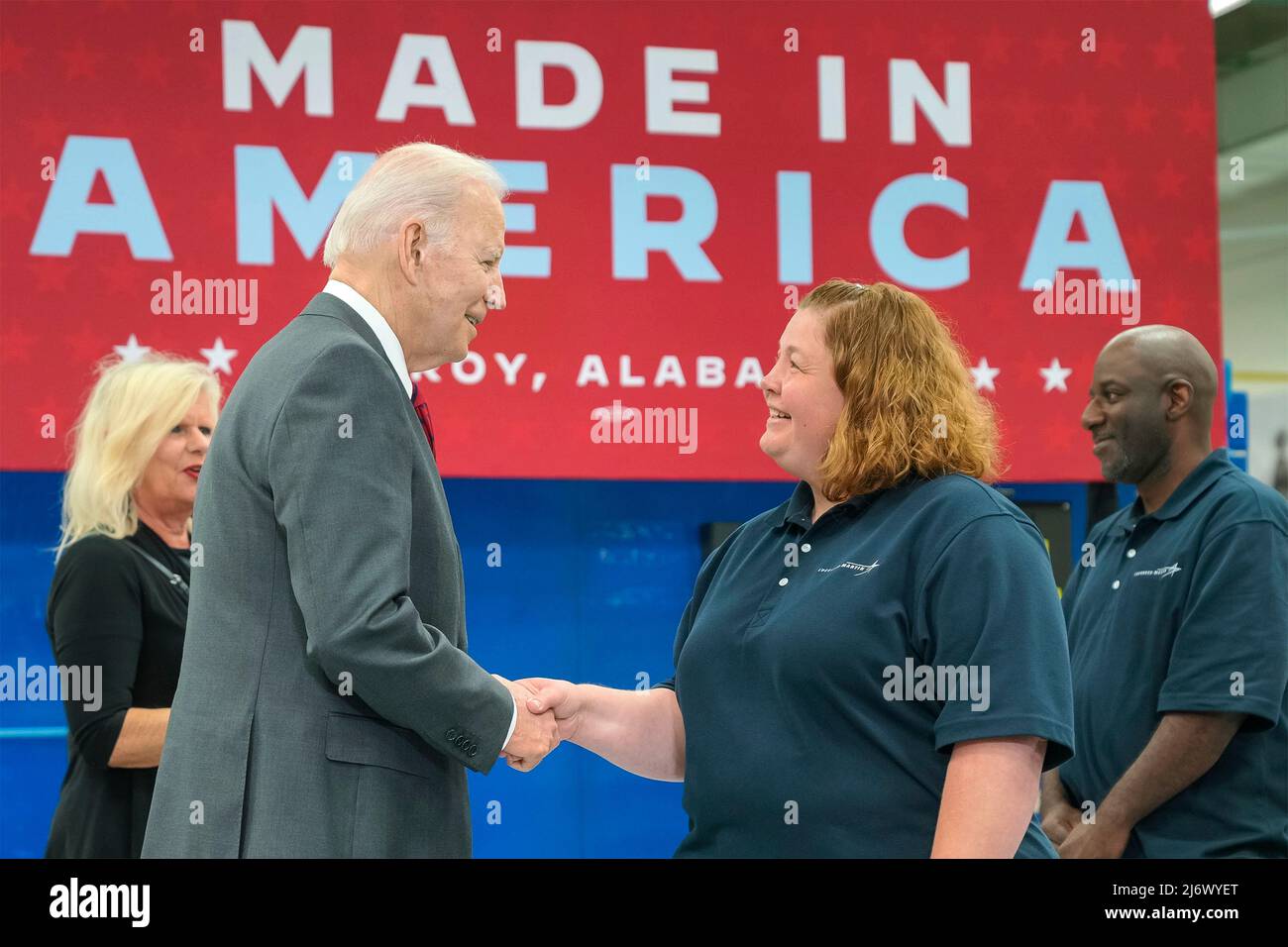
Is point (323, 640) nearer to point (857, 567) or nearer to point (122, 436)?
point (857, 567)

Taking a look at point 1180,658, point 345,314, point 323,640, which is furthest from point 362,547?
point 1180,658

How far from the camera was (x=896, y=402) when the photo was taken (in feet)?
6.69

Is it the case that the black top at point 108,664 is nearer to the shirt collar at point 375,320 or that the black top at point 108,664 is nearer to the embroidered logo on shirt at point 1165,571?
the shirt collar at point 375,320

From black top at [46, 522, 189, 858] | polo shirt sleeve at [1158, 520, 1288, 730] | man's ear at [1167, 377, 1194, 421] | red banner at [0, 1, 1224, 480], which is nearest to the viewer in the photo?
polo shirt sleeve at [1158, 520, 1288, 730]

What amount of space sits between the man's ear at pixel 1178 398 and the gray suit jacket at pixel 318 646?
1.98m

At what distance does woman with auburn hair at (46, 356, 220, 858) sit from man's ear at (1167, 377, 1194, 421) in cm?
232

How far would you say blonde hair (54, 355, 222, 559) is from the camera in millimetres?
3170

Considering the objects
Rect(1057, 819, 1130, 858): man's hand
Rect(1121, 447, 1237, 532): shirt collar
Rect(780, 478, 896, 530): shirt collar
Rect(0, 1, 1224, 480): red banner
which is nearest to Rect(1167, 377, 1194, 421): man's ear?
Rect(1121, 447, 1237, 532): shirt collar

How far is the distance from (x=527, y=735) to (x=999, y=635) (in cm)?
78

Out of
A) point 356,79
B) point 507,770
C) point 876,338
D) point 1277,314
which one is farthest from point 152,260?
point 1277,314

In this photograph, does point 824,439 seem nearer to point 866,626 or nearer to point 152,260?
point 866,626

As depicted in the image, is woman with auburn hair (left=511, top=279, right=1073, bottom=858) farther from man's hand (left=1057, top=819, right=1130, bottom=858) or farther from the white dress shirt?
man's hand (left=1057, top=819, right=1130, bottom=858)

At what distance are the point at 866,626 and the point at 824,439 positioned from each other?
35 centimetres
